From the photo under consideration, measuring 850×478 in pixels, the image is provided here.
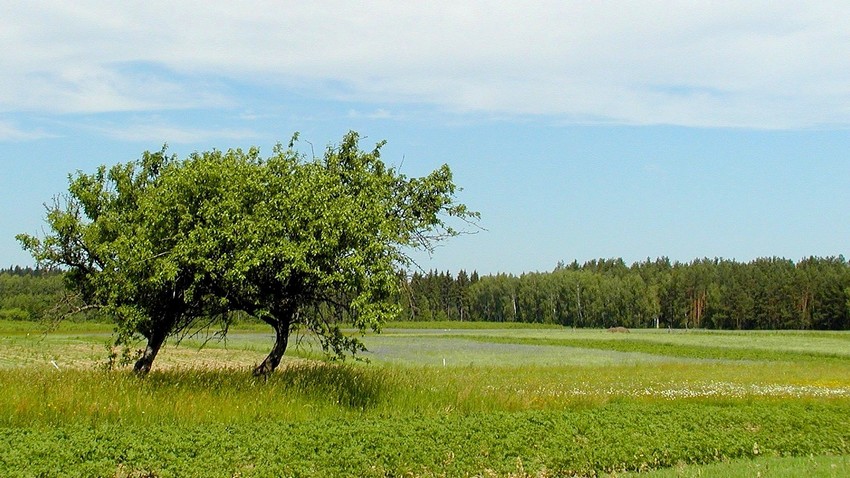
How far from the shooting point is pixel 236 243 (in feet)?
62.5

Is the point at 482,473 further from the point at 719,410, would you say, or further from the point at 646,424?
the point at 719,410

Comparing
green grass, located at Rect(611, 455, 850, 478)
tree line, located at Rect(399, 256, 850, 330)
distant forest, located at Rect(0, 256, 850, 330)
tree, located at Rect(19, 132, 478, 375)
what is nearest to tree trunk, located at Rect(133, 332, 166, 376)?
tree, located at Rect(19, 132, 478, 375)

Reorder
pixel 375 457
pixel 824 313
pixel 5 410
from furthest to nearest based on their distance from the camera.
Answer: pixel 824 313 < pixel 5 410 < pixel 375 457

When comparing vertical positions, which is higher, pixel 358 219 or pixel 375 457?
pixel 358 219

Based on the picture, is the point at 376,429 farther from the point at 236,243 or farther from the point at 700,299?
the point at 700,299

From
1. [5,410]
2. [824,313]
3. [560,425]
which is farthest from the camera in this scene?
[824,313]

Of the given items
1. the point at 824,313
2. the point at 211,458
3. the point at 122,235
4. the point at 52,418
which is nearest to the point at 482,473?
the point at 211,458

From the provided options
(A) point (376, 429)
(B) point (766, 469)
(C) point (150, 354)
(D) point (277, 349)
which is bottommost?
(B) point (766, 469)

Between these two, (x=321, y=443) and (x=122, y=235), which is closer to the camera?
(x=321, y=443)

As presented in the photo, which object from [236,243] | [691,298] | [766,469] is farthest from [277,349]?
[691,298]

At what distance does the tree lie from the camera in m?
19.1

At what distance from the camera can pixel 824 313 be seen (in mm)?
151000

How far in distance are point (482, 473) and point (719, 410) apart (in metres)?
9.26

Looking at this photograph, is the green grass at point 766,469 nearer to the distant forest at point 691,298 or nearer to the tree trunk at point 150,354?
the tree trunk at point 150,354
